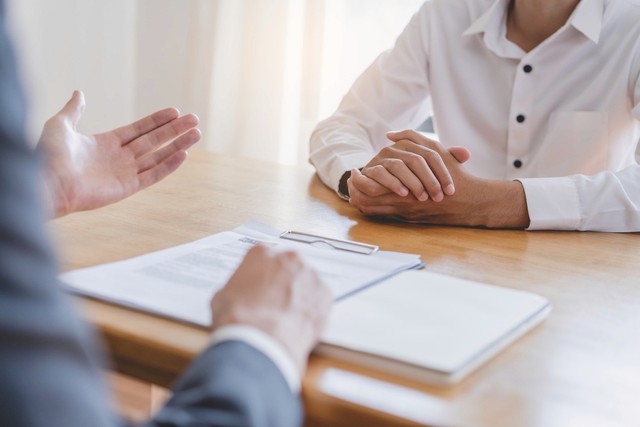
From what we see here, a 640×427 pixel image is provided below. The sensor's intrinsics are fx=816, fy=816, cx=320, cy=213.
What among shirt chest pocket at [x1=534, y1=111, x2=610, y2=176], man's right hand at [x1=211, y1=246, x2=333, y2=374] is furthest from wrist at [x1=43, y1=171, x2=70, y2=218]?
shirt chest pocket at [x1=534, y1=111, x2=610, y2=176]

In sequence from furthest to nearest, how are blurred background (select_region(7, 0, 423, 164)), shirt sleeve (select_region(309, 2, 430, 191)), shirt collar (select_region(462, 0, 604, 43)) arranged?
blurred background (select_region(7, 0, 423, 164))
shirt sleeve (select_region(309, 2, 430, 191))
shirt collar (select_region(462, 0, 604, 43))

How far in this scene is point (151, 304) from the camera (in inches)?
31.8

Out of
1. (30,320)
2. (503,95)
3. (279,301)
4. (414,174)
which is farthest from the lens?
(503,95)

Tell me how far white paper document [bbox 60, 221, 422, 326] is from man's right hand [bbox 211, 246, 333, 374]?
0.07 meters

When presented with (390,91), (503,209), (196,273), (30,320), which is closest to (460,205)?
(503,209)

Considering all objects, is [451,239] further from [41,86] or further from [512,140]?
[41,86]

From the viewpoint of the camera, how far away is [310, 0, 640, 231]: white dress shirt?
171 centimetres

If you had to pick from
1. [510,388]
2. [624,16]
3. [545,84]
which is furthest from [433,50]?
[510,388]

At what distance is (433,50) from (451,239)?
0.79m

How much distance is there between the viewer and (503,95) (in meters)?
1.84

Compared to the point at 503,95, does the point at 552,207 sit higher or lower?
lower

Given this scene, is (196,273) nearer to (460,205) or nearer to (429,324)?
(429,324)

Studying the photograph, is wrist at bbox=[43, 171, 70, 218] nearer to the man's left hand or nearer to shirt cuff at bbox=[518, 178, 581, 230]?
the man's left hand

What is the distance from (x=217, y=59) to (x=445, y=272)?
2041 mm
